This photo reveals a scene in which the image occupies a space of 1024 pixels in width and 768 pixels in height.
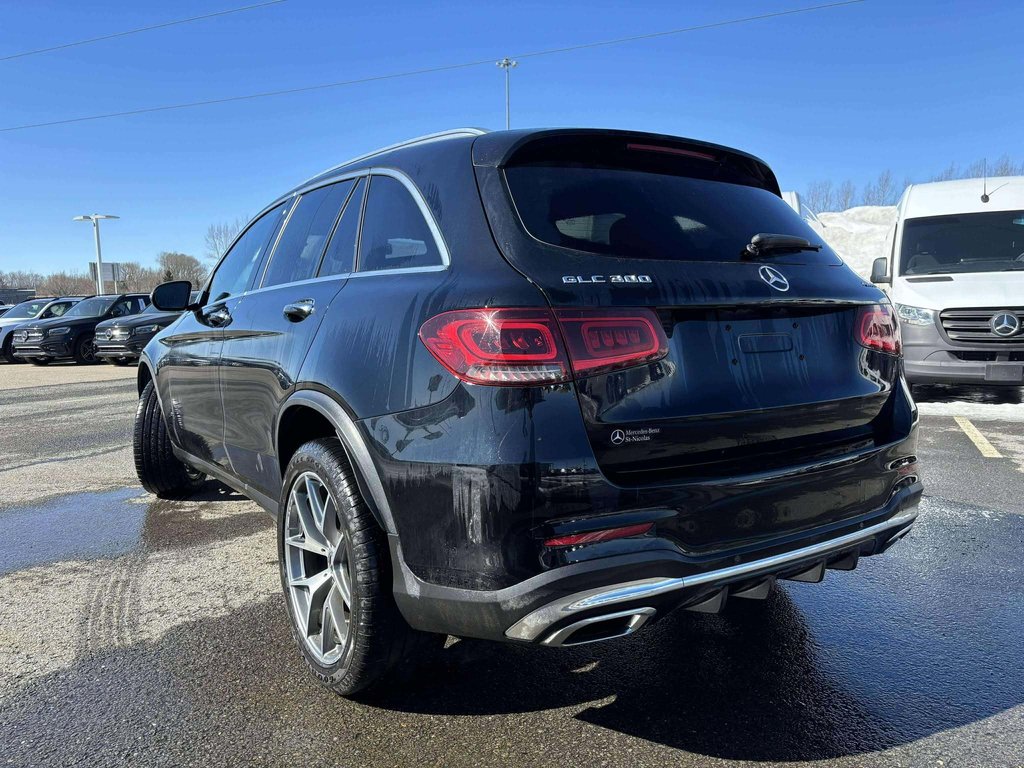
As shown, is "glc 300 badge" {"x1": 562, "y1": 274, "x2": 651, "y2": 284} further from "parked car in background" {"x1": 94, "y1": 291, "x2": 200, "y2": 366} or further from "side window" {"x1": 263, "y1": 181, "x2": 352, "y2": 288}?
"parked car in background" {"x1": 94, "y1": 291, "x2": 200, "y2": 366}

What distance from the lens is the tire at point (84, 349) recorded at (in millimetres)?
19281

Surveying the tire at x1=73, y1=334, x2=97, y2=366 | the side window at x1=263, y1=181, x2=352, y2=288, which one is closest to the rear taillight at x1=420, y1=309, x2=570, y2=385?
the side window at x1=263, y1=181, x2=352, y2=288

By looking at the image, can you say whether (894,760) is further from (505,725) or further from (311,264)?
(311,264)

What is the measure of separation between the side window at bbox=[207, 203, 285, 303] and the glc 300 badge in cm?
210

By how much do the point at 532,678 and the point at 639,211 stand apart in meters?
1.57

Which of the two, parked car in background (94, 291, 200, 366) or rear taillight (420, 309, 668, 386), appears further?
parked car in background (94, 291, 200, 366)

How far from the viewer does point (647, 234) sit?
2.32 metres

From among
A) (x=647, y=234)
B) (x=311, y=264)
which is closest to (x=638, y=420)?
(x=647, y=234)

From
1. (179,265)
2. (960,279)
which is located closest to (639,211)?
(960,279)

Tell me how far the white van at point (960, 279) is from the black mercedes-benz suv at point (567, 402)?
246 inches

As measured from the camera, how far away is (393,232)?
2.59 meters

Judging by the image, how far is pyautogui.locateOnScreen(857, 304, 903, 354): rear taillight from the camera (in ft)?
8.34

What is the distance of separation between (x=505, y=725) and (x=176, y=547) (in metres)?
2.51

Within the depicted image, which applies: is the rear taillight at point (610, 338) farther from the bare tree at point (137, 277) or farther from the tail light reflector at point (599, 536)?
the bare tree at point (137, 277)
